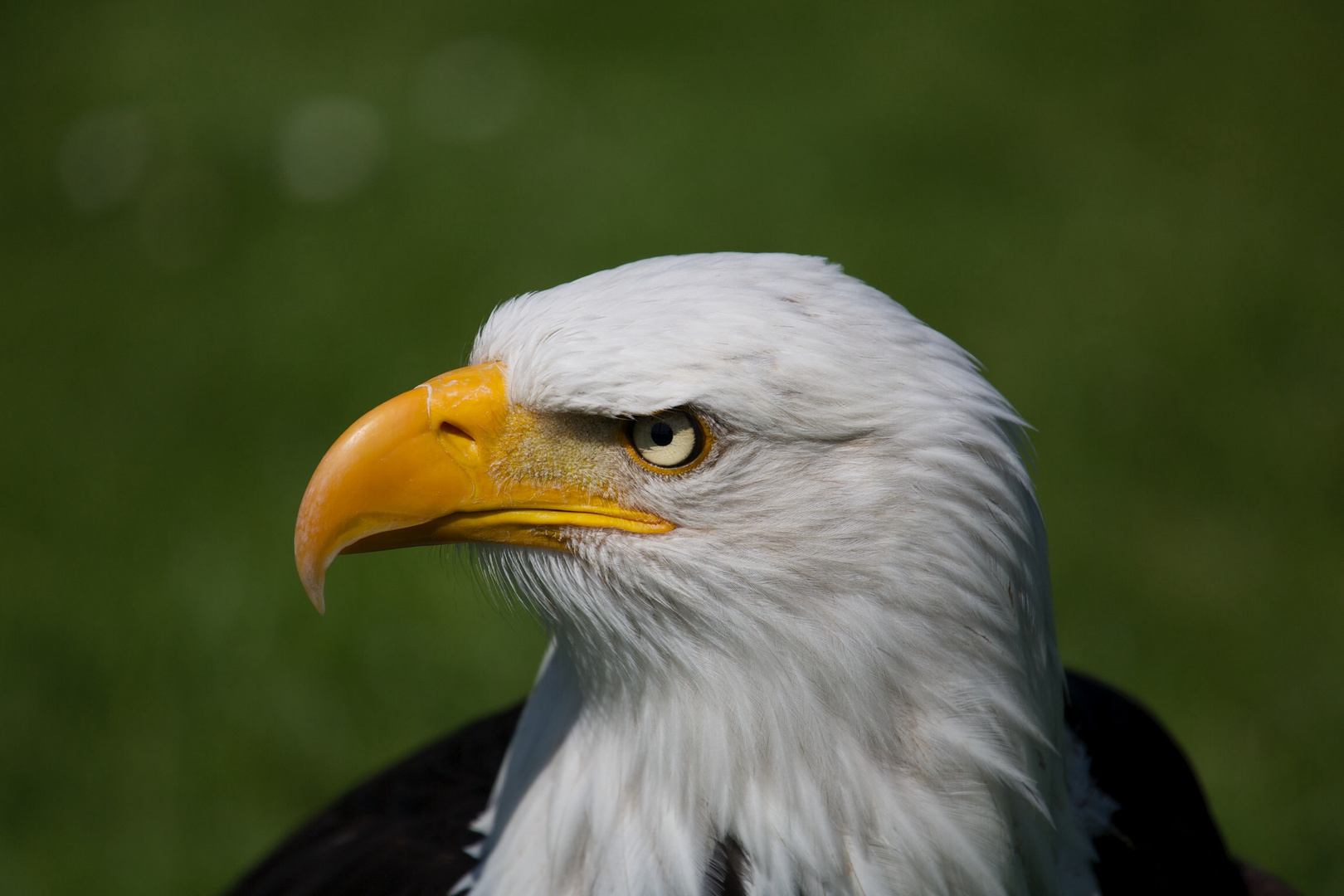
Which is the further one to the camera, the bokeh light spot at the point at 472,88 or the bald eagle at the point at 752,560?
the bokeh light spot at the point at 472,88

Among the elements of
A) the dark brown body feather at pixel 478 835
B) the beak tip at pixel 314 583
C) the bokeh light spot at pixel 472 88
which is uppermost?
the bokeh light spot at pixel 472 88

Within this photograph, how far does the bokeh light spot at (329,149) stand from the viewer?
602 cm

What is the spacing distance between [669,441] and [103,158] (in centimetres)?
582

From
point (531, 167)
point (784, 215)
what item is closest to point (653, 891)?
point (784, 215)

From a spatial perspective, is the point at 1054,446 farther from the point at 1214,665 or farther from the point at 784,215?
the point at 784,215

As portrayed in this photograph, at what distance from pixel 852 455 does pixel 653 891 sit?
0.68 m

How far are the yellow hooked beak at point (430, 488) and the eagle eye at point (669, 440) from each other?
0.10 metres

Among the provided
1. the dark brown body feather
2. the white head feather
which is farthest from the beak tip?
the dark brown body feather

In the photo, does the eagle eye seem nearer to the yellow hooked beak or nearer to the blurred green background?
the yellow hooked beak

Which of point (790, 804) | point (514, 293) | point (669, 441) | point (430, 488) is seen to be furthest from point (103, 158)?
point (790, 804)

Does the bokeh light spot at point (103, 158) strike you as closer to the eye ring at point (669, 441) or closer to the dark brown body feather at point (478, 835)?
the dark brown body feather at point (478, 835)

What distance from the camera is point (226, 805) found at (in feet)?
12.0

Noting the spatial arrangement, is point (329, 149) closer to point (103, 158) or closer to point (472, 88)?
point (472, 88)

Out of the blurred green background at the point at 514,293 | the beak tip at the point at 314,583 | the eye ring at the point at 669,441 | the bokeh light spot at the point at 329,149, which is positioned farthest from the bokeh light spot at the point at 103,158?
the eye ring at the point at 669,441
